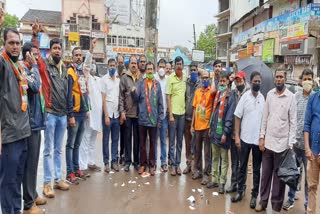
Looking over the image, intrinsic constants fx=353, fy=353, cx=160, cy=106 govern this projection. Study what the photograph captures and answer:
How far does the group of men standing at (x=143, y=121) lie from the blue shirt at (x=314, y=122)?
0.01 metres

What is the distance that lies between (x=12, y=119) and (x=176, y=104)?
11.0 feet

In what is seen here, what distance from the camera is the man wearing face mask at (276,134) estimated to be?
4707 mm

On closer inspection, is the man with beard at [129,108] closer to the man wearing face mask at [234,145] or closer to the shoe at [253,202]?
the man wearing face mask at [234,145]

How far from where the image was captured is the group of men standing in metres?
3.95

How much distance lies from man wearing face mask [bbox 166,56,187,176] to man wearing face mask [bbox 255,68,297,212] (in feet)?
6.32

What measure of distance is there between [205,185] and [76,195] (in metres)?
2.17

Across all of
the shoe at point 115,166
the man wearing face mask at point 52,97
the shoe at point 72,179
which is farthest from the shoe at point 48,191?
the shoe at point 115,166

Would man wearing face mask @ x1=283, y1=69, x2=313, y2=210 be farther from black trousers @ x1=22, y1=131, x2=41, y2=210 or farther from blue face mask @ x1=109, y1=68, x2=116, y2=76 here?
black trousers @ x1=22, y1=131, x2=41, y2=210

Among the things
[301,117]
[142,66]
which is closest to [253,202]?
[301,117]

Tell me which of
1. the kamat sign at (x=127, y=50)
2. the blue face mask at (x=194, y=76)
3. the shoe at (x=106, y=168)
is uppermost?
the kamat sign at (x=127, y=50)

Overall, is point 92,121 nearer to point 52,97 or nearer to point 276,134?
point 52,97

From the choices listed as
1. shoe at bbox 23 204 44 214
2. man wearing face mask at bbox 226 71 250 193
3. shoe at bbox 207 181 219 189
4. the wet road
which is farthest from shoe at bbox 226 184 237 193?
shoe at bbox 23 204 44 214

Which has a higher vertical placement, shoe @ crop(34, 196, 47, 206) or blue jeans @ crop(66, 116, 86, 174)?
blue jeans @ crop(66, 116, 86, 174)

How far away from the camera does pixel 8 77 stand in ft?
→ 12.2
